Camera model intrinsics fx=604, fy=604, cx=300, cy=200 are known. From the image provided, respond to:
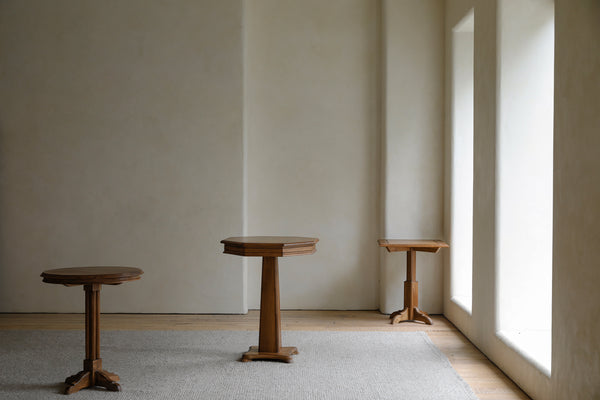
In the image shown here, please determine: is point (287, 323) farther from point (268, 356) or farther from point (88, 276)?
point (88, 276)

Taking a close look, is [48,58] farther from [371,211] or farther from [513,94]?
[513,94]

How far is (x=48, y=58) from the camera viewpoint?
598 centimetres

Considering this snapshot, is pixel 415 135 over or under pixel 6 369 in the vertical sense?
over

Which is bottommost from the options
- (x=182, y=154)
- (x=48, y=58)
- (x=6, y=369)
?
(x=6, y=369)

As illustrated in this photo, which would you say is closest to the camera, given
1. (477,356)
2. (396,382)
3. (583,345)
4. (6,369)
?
(583,345)

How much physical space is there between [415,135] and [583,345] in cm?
334

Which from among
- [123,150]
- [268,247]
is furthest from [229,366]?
[123,150]

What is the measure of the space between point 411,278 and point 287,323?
3.97 feet

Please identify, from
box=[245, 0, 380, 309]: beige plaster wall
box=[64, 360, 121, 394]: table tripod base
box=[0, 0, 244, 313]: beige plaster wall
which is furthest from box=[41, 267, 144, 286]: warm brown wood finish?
box=[245, 0, 380, 309]: beige plaster wall

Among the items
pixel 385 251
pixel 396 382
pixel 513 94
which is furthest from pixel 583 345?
pixel 385 251

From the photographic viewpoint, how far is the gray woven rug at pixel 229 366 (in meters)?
3.57

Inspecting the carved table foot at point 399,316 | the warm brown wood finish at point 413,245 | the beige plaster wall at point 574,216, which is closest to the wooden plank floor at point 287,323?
the carved table foot at point 399,316

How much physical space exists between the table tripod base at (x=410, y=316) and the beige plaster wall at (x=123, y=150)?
155cm

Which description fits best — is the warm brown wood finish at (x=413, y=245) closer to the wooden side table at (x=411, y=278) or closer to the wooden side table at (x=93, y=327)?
the wooden side table at (x=411, y=278)
